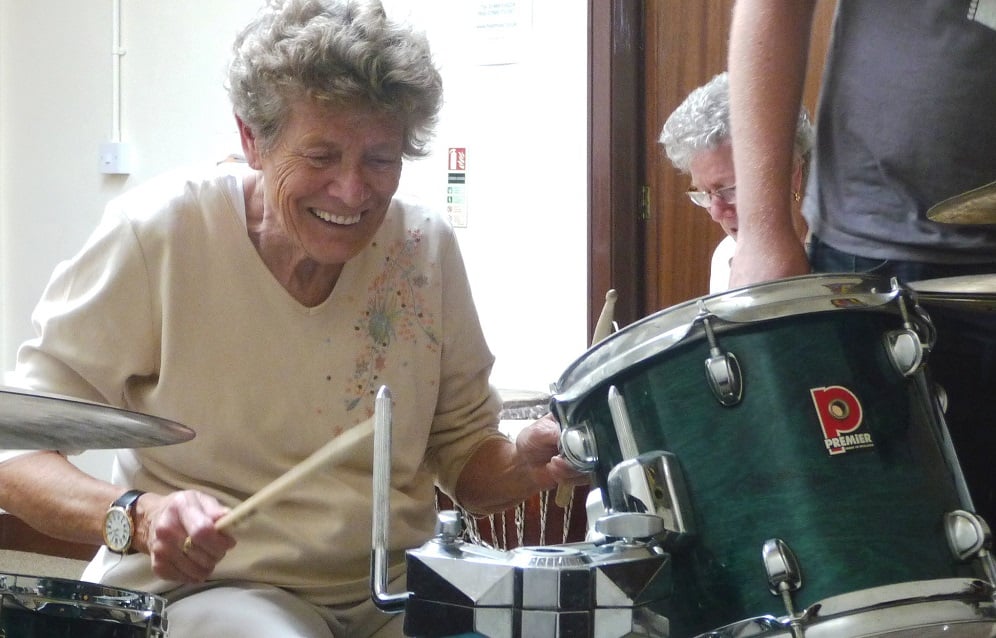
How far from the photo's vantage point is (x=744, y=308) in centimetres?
88

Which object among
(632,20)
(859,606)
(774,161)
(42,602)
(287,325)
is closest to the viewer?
(859,606)

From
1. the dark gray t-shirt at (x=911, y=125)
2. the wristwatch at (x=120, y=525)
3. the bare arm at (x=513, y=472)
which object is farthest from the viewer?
the bare arm at (x=513, y=472)

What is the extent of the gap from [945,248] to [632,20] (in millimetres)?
2064

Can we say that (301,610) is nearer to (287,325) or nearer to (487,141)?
(287,325)

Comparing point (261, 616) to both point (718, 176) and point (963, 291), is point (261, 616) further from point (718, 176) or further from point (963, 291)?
point (718, 176)

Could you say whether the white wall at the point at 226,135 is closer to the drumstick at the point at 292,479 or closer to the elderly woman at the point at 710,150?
the elderly woman at the point at 710,150

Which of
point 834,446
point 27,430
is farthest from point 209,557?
point 834,446

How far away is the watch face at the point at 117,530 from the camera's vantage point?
1.16m

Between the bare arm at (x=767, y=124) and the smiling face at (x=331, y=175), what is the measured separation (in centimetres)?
45

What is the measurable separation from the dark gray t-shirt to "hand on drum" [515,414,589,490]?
0.42 metres

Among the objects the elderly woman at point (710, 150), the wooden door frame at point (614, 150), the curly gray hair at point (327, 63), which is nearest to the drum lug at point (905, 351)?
the curly gray hair at point (327, 63)

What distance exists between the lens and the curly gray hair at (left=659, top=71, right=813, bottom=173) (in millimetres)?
1886

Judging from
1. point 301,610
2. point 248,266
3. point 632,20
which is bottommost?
point 301,610

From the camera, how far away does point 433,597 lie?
31.7 inches
